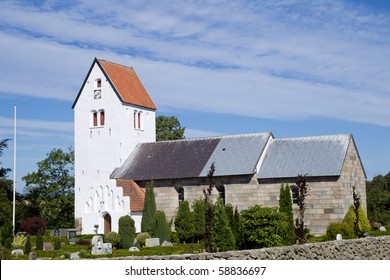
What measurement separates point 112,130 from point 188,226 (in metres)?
8.77

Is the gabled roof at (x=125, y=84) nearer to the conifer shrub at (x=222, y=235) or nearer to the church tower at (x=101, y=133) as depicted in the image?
the church tower at (x=101, y=133)

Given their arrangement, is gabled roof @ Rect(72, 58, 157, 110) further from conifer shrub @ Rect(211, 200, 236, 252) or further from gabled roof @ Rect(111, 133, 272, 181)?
conifer shrub @ Rect(211, 200, 236, 252)

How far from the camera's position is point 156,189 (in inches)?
1388

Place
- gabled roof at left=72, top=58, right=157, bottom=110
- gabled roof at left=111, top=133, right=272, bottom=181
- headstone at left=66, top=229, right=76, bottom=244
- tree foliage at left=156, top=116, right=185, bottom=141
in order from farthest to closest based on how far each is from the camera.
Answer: tree foliage at left=156, top=116, right=185, bottom=141 → gabled roof at left=72, top=58, right=157, bottom=110 → gabled roof at left=111, top=133, right=272, bottom=181 → headstone at left=66, top=229, right=76, bottom=244

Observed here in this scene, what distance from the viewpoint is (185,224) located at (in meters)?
31.0

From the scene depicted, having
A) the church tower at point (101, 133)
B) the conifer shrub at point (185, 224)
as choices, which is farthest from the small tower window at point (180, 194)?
the church tower at point (101, 133)

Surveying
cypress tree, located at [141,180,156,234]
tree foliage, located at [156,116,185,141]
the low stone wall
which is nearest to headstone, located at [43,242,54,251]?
cypress tree, located at [141,180,156,234]

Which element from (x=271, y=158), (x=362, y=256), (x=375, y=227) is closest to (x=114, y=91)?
(x=271, y=158)

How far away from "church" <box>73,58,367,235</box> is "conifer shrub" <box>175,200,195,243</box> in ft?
8.50

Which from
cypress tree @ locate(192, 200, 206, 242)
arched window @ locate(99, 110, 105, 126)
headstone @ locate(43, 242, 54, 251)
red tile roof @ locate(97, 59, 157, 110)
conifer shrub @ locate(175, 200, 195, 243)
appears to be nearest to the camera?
headstone @ locate(43, 242, 54, 251)

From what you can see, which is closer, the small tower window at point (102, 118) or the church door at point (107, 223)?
the church door at point (107, 223)

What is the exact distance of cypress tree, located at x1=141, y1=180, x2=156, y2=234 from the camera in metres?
32.6

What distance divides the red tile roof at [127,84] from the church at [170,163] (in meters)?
0.08

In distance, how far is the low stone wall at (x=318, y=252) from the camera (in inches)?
486
